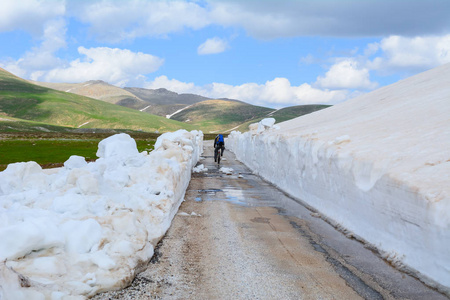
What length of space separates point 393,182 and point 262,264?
2.78 meters

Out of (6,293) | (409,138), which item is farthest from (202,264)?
(409,138)

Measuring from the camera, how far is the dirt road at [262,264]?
17.1 feet

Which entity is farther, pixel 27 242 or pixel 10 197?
pixel 10 197

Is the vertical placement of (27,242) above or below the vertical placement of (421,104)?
below

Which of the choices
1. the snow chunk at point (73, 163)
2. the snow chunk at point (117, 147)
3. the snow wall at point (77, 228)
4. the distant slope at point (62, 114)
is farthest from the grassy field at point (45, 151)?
the distant slope at point (62, 114)

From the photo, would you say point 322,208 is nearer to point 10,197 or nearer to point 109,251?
point 109,251

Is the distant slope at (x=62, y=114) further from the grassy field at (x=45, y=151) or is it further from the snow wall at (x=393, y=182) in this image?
the snow wall at (x=393, y=182)

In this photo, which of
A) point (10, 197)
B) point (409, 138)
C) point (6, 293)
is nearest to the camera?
point (6, 293)

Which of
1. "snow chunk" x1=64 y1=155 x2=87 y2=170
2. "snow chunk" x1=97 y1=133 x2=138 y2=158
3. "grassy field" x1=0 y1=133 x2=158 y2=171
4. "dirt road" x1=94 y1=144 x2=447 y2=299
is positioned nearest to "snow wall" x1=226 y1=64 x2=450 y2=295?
"dirt road" x1=94 y1=144 x2=447 y2=299

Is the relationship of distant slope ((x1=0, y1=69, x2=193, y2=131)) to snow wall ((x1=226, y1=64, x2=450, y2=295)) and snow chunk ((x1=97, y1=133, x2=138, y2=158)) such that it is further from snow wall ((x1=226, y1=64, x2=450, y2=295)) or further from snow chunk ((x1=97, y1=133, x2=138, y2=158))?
snow wall ((x1=226, y1=64, x2=450, y2=295))

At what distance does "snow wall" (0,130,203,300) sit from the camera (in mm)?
4727

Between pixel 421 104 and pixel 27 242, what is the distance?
1361 centimetres

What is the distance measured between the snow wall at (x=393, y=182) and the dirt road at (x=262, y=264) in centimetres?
39

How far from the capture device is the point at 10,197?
7051 millimetres
